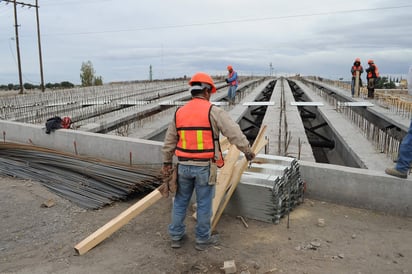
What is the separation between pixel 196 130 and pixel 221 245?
1.37m

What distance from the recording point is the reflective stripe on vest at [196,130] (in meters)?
3.62

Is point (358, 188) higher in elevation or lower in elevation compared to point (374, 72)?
lower

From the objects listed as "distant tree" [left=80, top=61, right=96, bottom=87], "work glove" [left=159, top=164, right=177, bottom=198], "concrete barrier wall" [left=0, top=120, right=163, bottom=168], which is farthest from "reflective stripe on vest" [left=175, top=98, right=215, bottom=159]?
"distant tree" [left=80, top=61, right=96, bottom=87]

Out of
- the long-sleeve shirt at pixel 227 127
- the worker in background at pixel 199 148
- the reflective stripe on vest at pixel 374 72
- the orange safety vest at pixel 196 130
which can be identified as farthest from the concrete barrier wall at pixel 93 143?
the reflective stripe on vest at pixel 374 72

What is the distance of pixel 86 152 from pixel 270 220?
16.0ft

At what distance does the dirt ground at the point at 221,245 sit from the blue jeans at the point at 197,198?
195 millimetres

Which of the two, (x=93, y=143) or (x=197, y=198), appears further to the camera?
(x=93, y=143)

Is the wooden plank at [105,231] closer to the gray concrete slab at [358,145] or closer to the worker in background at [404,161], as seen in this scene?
the worker in background at [404,161]

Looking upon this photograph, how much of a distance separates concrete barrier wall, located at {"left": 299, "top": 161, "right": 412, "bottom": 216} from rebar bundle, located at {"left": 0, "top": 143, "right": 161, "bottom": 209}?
7.95 feet

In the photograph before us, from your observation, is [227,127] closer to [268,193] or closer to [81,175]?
[268,193]

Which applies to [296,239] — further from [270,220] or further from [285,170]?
[285,170]

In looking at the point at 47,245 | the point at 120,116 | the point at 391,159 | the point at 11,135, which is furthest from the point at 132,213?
the point at 120,116

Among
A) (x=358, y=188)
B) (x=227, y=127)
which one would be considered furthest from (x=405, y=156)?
(x=227, y=127)

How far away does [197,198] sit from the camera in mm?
3891
